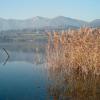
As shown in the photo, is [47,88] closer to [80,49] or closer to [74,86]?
[74,86]

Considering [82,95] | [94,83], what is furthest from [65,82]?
[82,95]

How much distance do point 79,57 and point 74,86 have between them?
4.46 ft

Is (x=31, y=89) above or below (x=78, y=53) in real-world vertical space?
below


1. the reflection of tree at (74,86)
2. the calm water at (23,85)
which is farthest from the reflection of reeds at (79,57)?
the calm water at (23,85)

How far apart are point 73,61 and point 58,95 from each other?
238 cm

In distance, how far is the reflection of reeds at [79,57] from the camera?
11812 millimetres

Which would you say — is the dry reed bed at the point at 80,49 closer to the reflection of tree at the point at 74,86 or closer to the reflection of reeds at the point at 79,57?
the reflection of reeds at the point at 79,57

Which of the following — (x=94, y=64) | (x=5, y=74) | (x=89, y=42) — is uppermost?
(x=89, y=42)

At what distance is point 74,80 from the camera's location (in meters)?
12.0

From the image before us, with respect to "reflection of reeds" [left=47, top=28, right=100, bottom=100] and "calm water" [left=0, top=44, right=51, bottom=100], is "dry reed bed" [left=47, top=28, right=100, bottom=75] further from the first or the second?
"calm water" [left=0, top=44, right=51, bottom=100]

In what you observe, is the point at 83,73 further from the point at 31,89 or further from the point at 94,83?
the point at 31,89

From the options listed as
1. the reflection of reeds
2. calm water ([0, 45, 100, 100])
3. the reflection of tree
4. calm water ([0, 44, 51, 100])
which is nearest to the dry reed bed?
the reflection of reeds

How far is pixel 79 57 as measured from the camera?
12188 mm

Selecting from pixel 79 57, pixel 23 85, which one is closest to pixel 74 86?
pixel 79 57
